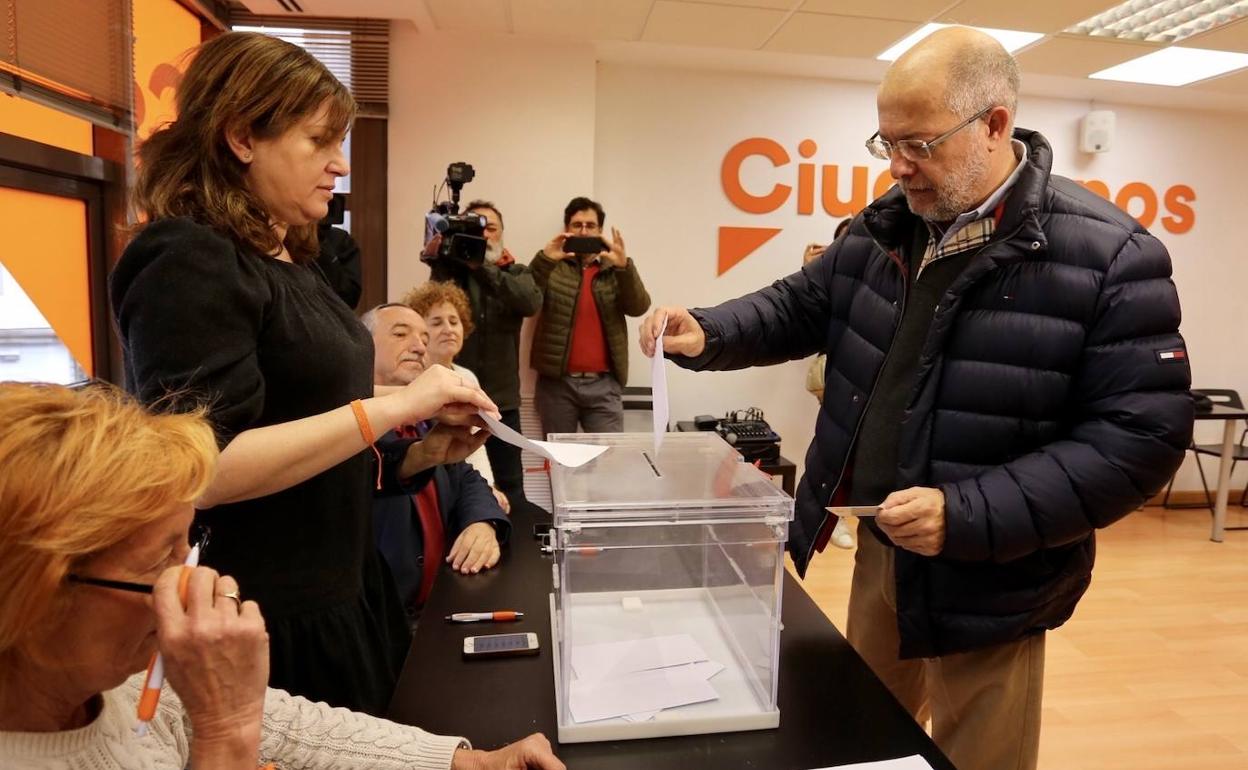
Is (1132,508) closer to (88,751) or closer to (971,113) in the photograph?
(971,113)

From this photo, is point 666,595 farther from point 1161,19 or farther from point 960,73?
point 1161,19

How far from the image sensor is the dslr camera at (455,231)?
3.29 metres

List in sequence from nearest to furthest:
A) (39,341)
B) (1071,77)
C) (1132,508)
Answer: (1132,508) < (39,341) < (1071,77)

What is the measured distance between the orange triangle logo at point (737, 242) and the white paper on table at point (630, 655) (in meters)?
3.72

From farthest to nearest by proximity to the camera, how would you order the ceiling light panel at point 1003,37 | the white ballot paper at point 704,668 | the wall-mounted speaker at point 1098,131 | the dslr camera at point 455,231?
the wall-mounted speaker at point 1098,131, the ceiling light panel at point 1003,37, the dslr camera at point 455,231, the white ballot paper at point 704,668

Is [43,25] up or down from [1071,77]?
down

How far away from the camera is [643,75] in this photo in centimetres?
441

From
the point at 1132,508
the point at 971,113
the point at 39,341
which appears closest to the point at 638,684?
the point at 1132,508

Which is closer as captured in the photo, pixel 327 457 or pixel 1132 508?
pixel 327 457

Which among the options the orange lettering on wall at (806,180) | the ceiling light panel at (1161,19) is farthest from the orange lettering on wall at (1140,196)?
the orange lettering on wall at (806,180)

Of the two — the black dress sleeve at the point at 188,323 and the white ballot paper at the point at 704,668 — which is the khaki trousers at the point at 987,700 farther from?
the black dress sleeve at the point at 188,323

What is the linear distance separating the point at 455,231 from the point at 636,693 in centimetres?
266

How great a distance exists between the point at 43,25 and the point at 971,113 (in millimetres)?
2516

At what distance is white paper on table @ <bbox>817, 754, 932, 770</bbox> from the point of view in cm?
91
